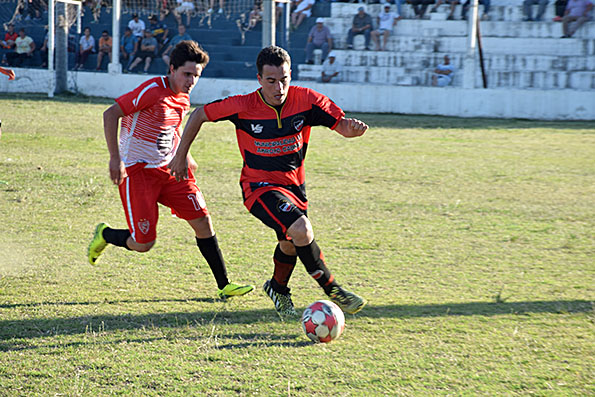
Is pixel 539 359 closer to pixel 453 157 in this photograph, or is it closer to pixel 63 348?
pixel 63 348

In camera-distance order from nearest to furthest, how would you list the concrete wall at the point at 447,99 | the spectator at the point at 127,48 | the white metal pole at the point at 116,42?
1. the concrete wall at the point at 447,99
2. the white metal pole at the point at 116,42
3. the spectator at the point at 127,48

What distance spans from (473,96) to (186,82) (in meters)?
14.1

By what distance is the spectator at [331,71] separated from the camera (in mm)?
20344

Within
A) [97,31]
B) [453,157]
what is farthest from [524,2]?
[97,31]

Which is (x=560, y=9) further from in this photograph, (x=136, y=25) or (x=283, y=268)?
(x=283, y=268)

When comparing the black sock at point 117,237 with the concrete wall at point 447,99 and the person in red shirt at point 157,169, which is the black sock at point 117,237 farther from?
the concrete wall at point 447,99

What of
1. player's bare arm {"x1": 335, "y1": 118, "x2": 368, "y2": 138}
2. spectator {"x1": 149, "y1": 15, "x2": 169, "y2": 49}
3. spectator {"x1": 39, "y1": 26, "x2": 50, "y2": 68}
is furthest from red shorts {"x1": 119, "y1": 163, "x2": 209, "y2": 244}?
spectator {"x1": 39, "y1": 26, "x2": 50, "y2": 68}

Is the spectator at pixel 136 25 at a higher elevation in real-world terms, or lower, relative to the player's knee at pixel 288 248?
higher

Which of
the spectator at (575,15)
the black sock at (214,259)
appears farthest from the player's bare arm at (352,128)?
the spectator at (575,15)

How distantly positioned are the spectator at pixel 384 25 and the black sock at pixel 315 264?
17259 millimetres

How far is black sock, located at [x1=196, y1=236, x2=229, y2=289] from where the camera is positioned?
5004 mm

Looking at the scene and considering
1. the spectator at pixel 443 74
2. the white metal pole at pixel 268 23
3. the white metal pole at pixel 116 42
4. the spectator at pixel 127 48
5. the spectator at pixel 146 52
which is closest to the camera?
the white metal pole at pixel 268 23

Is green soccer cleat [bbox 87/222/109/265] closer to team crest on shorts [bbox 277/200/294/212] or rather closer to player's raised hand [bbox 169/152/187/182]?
player's raised hand [bbox 169/152/187/182]

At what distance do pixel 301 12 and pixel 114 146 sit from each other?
1870 centimetres
